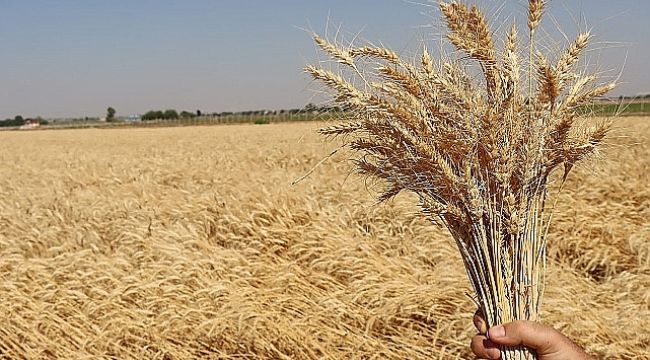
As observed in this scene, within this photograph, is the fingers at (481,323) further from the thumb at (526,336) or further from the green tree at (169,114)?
the green tree at (169,114)

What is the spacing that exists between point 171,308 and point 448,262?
1731 mm

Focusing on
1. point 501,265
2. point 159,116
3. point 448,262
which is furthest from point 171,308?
point 159,116

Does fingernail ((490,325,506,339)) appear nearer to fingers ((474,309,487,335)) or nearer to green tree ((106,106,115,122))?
fingers ((474,309,487,335))

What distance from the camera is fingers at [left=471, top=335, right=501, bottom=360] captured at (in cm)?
155

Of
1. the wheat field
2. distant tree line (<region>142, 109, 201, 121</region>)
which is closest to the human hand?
the wheat field

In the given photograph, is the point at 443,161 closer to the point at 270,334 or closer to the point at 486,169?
the point at 486,169

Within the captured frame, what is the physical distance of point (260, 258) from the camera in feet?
15.1

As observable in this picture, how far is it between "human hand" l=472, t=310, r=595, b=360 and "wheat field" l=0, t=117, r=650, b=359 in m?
0.48

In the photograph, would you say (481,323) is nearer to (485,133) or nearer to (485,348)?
(485,348)

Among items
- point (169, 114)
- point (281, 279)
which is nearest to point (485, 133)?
point (281, 279)

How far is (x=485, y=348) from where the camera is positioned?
1577 millimetres

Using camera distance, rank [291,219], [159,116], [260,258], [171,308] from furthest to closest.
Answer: [159,116], [291,219], [260,258], [171,308]

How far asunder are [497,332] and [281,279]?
2525 mm

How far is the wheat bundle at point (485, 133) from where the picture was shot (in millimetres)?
1404
